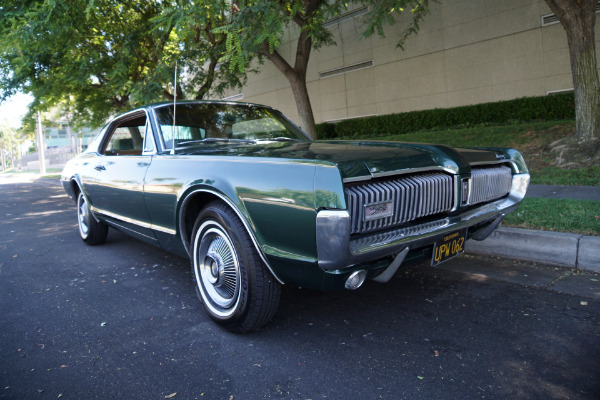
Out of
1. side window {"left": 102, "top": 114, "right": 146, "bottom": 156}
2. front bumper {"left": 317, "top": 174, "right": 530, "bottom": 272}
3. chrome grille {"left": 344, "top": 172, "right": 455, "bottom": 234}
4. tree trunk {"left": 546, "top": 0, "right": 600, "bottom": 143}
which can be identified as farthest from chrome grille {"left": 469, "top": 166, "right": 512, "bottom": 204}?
tree trunk {"left": 546, "top": 0, "right": 600, "bottom": 143}

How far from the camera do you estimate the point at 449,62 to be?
14.1 meters

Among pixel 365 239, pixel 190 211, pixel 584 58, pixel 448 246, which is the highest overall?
pixel 584 58

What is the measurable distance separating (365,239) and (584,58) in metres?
7.47

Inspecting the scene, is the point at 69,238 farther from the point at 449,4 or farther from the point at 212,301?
the point at 449,4

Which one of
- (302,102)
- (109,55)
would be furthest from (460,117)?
(109,55)

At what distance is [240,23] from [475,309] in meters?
4.68

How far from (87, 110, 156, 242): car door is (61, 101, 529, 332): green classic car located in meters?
0.03

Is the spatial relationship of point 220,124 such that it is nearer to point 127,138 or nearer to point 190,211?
point 190,211

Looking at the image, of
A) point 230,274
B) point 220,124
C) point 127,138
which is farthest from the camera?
point 127,138

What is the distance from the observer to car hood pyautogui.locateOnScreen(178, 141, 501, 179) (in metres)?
2.39

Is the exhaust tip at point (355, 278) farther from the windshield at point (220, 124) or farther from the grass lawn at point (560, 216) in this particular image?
the grass lawn at point (560, 216)

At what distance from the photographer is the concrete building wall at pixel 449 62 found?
12156 mm

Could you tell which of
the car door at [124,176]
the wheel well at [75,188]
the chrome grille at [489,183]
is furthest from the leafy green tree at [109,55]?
the chrome grille at [489,183]

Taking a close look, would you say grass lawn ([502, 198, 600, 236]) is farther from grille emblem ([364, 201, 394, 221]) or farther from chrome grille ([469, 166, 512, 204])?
grille emblem ([364, 201, 394, 221])
